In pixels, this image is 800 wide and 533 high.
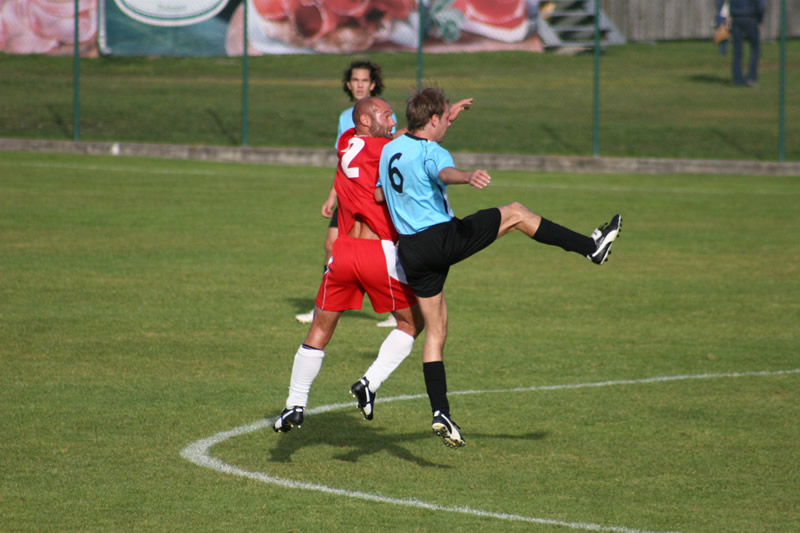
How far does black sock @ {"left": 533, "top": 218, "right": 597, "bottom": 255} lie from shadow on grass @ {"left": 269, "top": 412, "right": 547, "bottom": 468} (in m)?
1.17

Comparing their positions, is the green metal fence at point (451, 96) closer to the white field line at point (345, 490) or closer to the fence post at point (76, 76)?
the fence post at point (76, 76)

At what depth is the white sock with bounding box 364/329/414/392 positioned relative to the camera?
682 cm

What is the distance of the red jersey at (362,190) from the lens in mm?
6941

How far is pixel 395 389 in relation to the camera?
28.4 feet

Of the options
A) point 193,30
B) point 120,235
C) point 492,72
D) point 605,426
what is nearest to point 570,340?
point 605,426

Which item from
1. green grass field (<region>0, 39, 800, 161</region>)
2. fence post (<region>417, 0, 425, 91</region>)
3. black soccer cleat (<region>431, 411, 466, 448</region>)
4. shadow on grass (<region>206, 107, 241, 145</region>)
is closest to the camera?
black soccer cleat (<region>431, 411, 466, 448</region>)

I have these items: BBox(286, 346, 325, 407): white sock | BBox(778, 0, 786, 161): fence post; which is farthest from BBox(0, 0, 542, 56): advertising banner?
BBox(286, 346, 325, 407): white sock

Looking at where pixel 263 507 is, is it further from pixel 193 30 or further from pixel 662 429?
pixel 193 30

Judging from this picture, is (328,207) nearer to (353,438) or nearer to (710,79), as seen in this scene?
(353,438)

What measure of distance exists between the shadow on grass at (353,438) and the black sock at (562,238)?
1168 millimetres

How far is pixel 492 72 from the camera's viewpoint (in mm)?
32281

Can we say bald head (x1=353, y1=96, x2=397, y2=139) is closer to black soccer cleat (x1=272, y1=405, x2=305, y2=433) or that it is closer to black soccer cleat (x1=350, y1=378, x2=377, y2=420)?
black soccer cleat (x1=350, y1=378, x2=377, y2=420)

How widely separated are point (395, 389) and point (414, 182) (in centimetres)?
245

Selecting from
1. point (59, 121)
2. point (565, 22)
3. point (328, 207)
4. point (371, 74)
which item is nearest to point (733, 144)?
point (565, 22)
